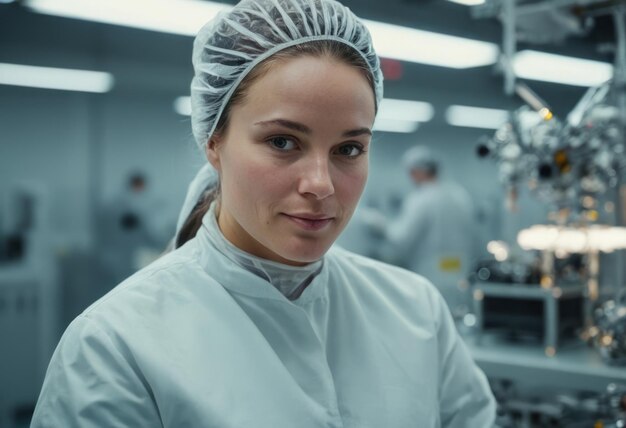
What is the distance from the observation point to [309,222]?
827 mm

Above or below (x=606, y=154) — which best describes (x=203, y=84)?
above

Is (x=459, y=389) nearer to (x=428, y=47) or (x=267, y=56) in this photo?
(x=267, y=56)

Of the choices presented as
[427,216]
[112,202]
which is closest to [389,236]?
[427,216]

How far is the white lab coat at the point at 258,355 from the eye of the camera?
0.78 meters

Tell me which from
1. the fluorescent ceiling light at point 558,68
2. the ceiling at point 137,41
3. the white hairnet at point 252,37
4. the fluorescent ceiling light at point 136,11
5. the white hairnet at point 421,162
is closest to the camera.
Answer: the white hairnet at point 252,37

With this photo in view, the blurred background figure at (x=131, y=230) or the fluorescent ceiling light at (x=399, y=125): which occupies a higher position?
the fluorescent ceiling light at (x=399, y=125)

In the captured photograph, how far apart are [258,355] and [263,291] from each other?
94mm

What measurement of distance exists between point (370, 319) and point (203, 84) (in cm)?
47

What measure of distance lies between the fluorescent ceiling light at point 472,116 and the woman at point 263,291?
4774 mm

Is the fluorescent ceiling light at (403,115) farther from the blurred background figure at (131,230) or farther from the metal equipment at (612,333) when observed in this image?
the metal equipment at (612,333)

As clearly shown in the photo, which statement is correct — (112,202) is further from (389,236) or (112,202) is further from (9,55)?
(389,236)

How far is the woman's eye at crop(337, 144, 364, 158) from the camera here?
0.86 m

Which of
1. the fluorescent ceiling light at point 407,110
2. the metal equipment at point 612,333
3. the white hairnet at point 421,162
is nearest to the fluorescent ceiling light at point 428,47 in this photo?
the white hairnet at point 421,162

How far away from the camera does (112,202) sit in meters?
3.48
